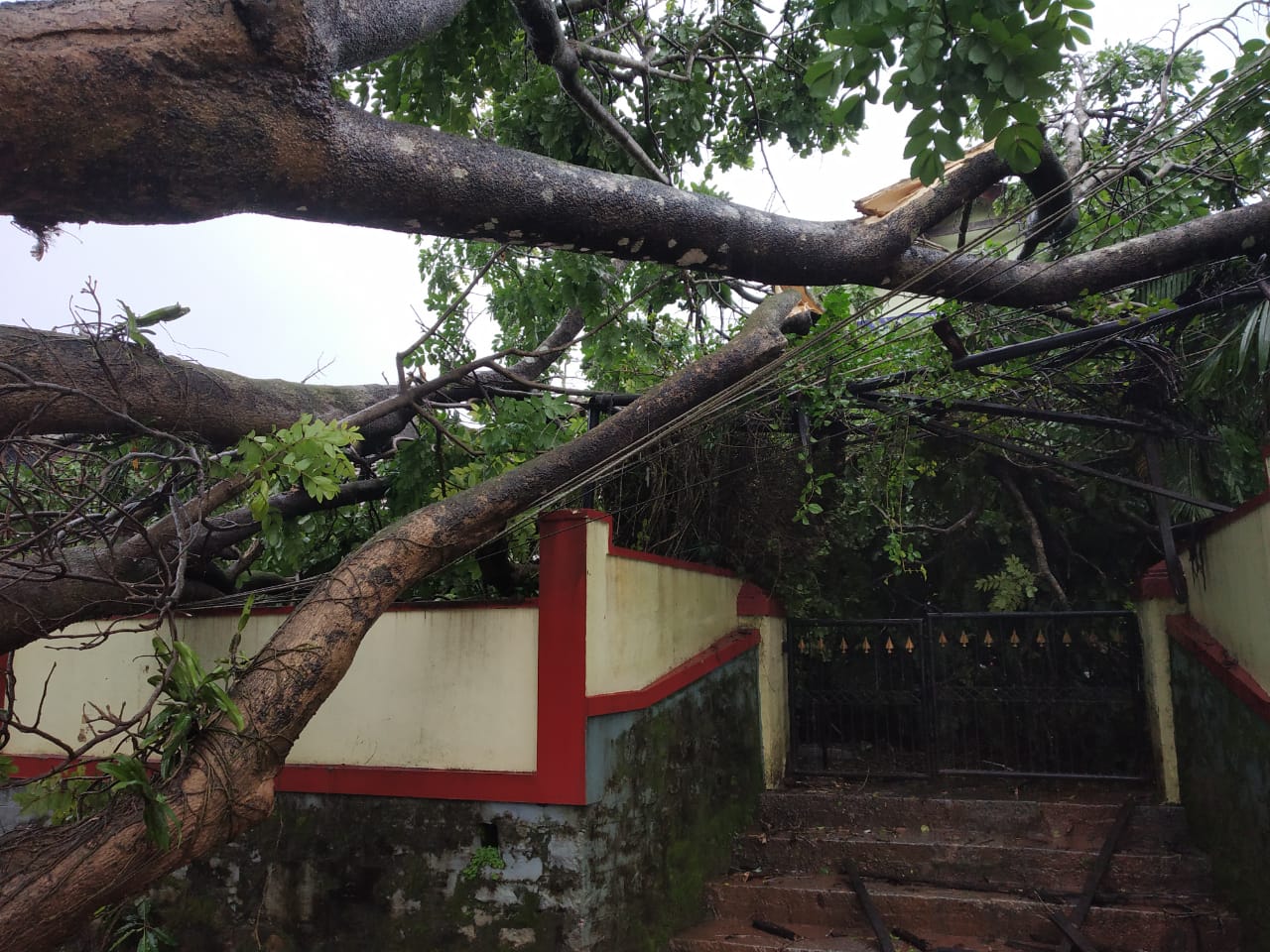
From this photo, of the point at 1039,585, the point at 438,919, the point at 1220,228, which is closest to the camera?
the point at 1220,228

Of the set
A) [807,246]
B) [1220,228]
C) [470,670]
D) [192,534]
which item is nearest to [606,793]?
[470,670]

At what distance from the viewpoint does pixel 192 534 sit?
388 cm

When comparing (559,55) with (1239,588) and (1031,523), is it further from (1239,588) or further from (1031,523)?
(1031,523)

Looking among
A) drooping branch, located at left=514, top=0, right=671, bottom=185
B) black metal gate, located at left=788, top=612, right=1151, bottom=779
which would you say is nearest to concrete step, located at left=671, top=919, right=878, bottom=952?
black metal gate, located at left=788, top=612, right=1151, bottom=779

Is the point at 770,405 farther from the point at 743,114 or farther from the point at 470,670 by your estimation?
the point at 470,670

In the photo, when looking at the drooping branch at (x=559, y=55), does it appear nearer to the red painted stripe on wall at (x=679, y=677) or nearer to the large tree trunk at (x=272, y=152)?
the large tree trunk at (x=272, y=152)

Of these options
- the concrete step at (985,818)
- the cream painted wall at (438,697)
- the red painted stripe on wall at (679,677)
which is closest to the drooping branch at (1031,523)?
the concrete step at (985,818)

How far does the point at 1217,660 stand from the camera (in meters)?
5.48

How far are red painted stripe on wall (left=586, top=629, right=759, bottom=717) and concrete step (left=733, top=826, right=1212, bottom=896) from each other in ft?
4.23

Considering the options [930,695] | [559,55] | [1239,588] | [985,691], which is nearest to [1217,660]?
[1239,588]

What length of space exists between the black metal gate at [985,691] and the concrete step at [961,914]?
1.41 meters

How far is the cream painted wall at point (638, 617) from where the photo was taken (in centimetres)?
491

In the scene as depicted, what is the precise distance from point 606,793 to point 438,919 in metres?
1.06

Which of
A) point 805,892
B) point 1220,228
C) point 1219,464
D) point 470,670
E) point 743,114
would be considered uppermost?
point 743,114
